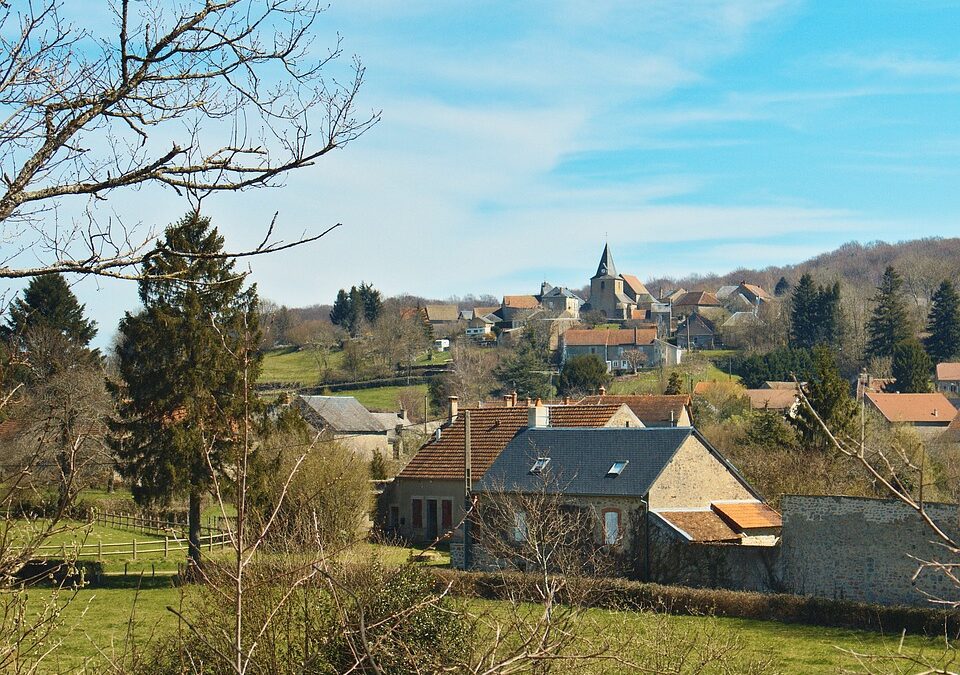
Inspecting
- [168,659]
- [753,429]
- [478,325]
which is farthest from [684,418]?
[478,325]

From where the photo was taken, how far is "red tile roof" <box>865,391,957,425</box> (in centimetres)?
→ 6656

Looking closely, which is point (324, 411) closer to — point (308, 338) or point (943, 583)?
point (943, 583)

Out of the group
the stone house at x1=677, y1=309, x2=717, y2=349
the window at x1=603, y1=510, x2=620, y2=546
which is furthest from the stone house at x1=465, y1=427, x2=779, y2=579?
the stone house at x1=677, y1=309, x2=717, y2=349

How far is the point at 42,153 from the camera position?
4.86 m

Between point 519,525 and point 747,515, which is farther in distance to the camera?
point 747,515

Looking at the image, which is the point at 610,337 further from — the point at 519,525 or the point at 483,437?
the point at 519,525

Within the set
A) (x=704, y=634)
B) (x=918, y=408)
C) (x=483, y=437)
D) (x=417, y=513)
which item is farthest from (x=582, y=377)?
(x=704, y=634)

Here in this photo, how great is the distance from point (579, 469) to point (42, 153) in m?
24.2

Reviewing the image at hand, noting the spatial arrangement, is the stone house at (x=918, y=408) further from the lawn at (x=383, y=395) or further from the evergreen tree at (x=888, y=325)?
the lawn at (x=383, y=395)

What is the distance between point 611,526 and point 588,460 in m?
2.49

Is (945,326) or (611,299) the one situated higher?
(611,299)

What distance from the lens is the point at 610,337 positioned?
104m

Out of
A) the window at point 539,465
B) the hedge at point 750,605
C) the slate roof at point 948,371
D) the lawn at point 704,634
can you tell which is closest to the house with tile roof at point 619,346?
the slate roof at point 948,371

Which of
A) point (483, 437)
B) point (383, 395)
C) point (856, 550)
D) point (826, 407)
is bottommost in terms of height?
point (856, 550)
